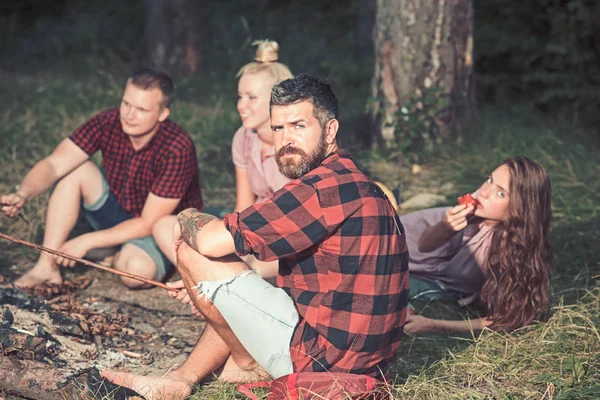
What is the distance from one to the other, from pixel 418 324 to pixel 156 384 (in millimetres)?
1373

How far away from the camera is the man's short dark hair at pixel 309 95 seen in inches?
116

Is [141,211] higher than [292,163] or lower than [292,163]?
lower

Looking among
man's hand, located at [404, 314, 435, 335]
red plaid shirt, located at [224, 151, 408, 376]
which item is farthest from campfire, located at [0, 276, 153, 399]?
man's hand, located at [404, 314, 435, 335]

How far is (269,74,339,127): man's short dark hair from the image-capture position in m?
2.95

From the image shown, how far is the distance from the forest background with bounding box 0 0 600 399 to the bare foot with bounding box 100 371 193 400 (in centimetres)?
89

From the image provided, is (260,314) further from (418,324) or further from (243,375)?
(418,324)

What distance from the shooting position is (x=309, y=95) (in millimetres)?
2947

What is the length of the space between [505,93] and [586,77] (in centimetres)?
94

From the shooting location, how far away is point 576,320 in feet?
12.8

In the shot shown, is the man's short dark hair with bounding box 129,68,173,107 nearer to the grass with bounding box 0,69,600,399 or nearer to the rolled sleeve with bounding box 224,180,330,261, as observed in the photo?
the grass with bounding box 0,69,600,399

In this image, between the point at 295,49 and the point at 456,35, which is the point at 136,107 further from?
the point at 295,49

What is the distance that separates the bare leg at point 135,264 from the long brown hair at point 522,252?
184cm

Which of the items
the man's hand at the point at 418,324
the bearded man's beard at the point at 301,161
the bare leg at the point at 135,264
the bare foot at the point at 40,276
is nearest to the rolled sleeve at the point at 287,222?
the bearded man's beard at the point at 301,161

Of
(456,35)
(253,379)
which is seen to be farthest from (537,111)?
(253,379)
